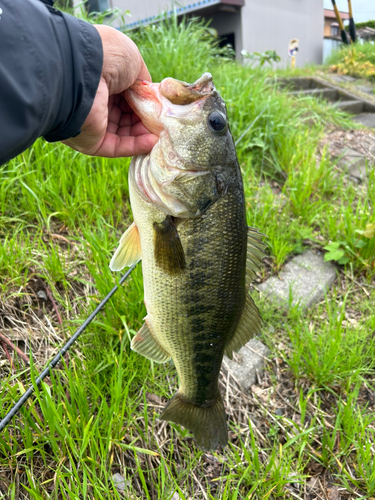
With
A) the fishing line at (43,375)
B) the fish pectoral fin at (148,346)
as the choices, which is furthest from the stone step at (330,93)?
the fish pectoral fin at (148,346)

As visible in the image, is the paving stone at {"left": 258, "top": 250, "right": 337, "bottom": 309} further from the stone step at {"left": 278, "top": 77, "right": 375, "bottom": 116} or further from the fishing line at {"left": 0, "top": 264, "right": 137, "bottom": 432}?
the stone step at {"left": 278, "top": 77, "right": 375, "bottom": 116}

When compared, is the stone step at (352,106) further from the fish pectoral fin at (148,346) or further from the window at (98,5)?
the fish pectoral fin at (148,346)

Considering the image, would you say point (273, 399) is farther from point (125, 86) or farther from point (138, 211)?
point (125, 86)

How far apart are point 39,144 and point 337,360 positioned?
2.69m

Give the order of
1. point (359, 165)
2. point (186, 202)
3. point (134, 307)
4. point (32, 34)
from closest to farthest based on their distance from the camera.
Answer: point (32, 34), point (186, 202), point (134, 307), point (359, 165)

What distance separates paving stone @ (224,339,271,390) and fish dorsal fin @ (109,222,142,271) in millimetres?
1195

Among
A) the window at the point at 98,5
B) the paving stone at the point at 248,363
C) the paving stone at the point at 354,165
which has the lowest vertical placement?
the paving stone at the point at 248,363

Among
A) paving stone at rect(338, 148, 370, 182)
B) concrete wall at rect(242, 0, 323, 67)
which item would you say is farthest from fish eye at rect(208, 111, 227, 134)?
concrete wall at rect(242, 0, 323, 67)

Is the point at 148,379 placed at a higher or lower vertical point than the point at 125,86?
lower

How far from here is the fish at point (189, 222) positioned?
1362 millimetres

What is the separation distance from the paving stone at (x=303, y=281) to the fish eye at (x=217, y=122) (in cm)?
170

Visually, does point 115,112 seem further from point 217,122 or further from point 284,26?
point 284,26

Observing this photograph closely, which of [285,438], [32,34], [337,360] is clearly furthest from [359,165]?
[32,34]

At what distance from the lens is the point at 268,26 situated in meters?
11.9
